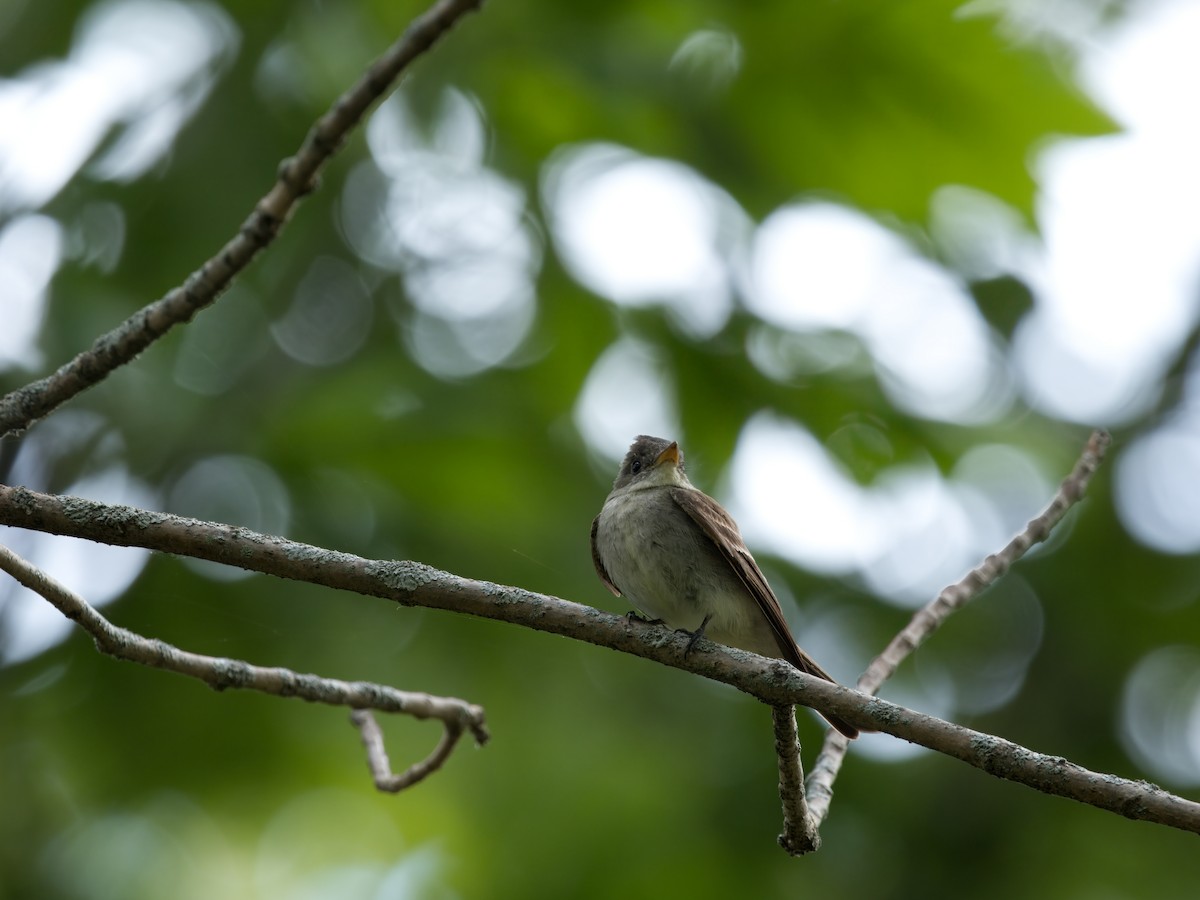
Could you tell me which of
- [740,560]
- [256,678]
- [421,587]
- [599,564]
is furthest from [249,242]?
[599,564]

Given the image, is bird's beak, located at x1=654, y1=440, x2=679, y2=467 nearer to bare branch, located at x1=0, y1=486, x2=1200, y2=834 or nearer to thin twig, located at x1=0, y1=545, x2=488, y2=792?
thin twig, located at x1=0, y1=545, x2=488, y2=792

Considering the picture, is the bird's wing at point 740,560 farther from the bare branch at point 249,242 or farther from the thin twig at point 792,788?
the bare branch at point 249,242

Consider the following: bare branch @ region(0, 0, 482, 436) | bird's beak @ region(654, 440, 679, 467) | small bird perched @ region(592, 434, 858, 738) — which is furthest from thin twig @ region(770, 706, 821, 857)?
bird's beak @ region(654, 440, 679, 467)

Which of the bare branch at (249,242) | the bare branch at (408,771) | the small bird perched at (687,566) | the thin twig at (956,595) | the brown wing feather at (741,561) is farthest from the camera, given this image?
Result: the small bird perched at (687,566)

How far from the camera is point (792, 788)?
10.8 feet

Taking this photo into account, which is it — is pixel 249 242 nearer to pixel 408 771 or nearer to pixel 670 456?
pixel 408 771

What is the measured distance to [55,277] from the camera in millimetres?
5629

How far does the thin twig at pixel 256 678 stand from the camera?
314 cm

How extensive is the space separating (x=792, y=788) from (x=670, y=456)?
2.82 m

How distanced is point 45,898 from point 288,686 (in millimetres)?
2805

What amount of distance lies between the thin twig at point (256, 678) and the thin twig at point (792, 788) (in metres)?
1.38

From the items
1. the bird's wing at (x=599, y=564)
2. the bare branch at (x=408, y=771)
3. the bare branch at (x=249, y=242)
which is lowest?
the bird's wing at (x=599, y=564)

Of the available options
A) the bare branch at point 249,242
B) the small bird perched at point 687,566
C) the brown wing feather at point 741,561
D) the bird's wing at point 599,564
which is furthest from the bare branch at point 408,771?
the bare branch at point 249,242

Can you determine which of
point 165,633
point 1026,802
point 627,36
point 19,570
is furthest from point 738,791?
point 19,570
